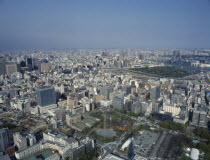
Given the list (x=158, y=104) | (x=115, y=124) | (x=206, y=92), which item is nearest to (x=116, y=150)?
(x=115, y=124)

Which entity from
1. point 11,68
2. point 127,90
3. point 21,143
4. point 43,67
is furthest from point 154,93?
point 11,68

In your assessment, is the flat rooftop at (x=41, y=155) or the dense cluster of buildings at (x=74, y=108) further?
the dense cluster of buildings at (x=74, y=108)

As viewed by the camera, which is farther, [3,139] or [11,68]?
[11,68]

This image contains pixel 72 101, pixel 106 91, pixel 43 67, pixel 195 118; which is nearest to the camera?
pixel 195 118

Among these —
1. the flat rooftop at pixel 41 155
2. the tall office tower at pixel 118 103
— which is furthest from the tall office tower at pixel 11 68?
the flat rooftop at pixel 41 155

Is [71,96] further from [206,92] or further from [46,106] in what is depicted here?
[206,92]

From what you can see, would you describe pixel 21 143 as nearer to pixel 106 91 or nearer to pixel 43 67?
pixel 106 91

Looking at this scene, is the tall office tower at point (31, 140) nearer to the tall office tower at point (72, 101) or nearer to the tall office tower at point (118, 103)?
the tall office tower at point (72, 101)

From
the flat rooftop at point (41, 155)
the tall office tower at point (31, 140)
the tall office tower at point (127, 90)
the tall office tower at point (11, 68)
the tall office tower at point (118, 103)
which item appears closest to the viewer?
the flat rooftop at point (41, 155)

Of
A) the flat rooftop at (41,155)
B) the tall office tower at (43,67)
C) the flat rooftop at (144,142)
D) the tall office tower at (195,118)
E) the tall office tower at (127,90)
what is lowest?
the flat rooftop at (144,142)

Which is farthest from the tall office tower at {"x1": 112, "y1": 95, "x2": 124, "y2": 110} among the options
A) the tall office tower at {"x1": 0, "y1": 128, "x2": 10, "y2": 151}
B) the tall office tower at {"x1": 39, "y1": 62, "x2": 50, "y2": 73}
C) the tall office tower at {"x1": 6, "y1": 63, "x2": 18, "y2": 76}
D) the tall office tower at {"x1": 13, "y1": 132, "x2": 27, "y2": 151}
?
the tall office tower at {"x1": 6, "y1": 63, "x2": 18, "y2": 76}
